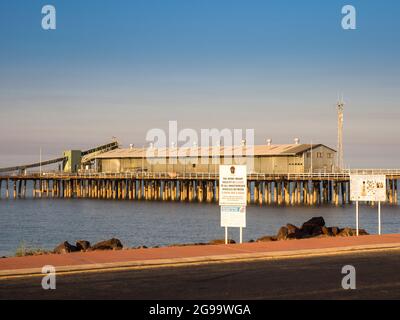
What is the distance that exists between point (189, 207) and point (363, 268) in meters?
52.4

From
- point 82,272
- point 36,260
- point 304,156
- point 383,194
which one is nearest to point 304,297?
point 82,272

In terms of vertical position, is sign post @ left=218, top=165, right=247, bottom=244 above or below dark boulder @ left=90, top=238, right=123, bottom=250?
above

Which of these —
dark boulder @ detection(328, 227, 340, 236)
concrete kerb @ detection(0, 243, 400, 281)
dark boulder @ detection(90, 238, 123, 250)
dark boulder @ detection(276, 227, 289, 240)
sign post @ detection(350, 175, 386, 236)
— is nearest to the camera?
concrete kerb @ detection(0, 243, 400, 281)

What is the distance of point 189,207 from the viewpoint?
215ft

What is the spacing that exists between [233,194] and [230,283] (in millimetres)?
6281

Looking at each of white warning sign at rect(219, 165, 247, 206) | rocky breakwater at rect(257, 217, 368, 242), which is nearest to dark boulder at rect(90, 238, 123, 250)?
rocky breakwater at rect(257, 217, 368, 242)

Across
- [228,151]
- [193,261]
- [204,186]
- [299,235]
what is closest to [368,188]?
[299,235]

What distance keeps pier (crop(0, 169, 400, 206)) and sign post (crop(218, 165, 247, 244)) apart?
5017 centimetres

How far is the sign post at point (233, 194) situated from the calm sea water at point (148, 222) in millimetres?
15043

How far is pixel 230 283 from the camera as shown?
11.5m

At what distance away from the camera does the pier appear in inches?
2756

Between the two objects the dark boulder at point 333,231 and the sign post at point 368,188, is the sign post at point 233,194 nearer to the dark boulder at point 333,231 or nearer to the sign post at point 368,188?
the sign post at point 368,188

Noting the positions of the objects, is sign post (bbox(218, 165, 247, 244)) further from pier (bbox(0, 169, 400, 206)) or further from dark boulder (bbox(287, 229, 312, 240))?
pier (bbox(0, 169, 400, 206))
